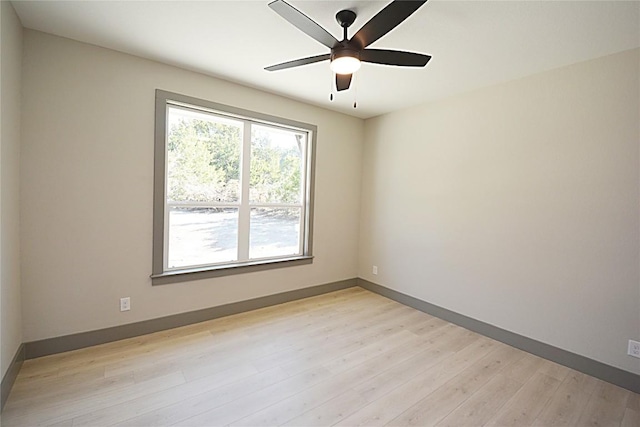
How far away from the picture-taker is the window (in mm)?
2891

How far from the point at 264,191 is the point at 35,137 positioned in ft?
6.72

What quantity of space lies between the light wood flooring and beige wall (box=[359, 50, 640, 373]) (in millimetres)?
482

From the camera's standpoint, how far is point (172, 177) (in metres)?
2.93

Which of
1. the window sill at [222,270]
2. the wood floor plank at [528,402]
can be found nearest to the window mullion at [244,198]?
the window sill at [222,270]

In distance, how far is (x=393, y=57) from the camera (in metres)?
1.90

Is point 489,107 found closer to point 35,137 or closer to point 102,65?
point 102,65

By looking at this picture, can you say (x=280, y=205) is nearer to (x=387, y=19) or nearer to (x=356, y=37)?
Answer: (x=356, y=37)

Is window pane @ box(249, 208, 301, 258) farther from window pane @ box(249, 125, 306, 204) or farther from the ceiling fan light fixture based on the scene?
the ceiling fan light fixture

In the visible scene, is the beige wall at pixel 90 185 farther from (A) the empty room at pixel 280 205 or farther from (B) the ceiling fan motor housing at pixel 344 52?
(B) the ceiling fan motor housing at pixel 344 52

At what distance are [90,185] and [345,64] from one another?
2300 millimetres

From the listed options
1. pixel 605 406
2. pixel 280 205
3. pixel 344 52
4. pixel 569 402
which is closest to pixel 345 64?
pixel 344 52

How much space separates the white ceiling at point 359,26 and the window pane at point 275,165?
80 centimetres

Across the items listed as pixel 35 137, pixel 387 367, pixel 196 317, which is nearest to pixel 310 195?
→ pixel 196 317

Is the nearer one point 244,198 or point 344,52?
point 344,52
